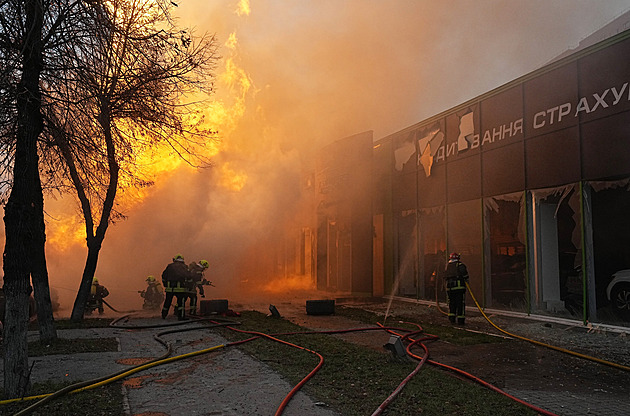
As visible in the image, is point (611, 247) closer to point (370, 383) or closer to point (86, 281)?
point (370, 383)

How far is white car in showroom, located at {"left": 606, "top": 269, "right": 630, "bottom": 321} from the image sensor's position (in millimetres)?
10117

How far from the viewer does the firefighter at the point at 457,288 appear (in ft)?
37.7

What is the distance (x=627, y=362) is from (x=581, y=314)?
12.6ft

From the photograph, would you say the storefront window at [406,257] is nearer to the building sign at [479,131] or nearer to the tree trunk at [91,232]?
the building sign at [479,131]

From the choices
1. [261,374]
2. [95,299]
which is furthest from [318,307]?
[261,374]

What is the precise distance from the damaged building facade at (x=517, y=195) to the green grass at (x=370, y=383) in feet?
19.7

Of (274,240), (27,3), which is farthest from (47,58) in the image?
(274,240)

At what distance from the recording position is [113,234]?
20500mm

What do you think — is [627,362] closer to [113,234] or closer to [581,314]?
[581,314]

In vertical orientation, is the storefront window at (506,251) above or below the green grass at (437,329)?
above

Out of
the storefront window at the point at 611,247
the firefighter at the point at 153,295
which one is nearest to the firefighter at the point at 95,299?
the firefighter at the point at 153,295

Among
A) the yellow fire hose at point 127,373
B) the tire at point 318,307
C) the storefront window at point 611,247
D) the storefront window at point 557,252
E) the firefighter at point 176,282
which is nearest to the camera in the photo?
the yellow fire hose at point 127,373

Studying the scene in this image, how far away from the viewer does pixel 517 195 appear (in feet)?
41.9

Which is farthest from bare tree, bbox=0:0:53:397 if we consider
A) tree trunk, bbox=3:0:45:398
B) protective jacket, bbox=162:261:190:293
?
protective jacket, bbox=162:261:190:293
